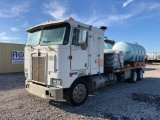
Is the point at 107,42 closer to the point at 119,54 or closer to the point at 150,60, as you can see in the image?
the point at 119,54

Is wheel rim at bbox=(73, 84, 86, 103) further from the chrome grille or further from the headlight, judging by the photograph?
the chrome grille

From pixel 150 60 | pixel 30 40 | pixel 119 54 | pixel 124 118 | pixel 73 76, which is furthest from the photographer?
pixel 150 60

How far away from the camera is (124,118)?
5.26m

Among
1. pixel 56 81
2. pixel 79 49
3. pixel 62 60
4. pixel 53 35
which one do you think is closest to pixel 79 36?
pixel 79 49

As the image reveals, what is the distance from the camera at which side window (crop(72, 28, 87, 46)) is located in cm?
611

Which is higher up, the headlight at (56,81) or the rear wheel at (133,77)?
the headlight at (56,81)

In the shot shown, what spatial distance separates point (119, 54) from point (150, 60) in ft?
114

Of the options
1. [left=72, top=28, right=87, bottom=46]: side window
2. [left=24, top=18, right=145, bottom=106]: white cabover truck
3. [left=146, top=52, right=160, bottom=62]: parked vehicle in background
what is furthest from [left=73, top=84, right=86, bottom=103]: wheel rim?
[left=146, top=52, right=160, bottom=62]: parked vehicle in background

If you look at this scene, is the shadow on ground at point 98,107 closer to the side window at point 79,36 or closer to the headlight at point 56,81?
the headlight at point 56,81

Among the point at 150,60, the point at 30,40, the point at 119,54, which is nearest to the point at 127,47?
the point at 119,54

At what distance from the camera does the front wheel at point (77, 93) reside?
617 cm

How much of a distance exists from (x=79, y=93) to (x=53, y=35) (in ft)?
7.88

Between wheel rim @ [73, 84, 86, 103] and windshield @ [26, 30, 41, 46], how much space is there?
92.9 inches

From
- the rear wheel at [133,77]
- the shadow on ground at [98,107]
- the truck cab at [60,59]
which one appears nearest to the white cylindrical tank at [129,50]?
the rear wheel at [133,77]
